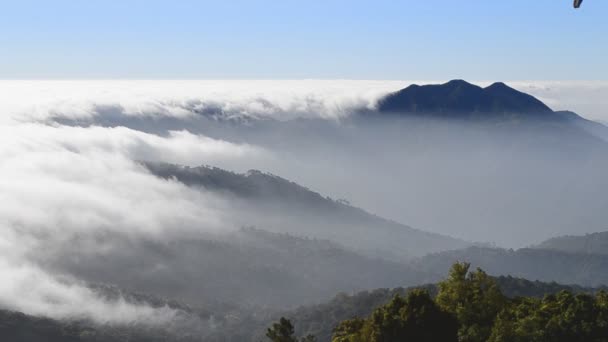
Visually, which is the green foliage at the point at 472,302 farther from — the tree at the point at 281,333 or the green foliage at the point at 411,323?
the tree at the point at 281,333

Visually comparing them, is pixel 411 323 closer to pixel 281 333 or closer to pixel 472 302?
pixel 472 302

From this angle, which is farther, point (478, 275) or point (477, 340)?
point (478, 275)

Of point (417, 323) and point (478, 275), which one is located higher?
point (478, 275)

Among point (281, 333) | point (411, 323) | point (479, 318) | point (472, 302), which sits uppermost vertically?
point (472, 302)

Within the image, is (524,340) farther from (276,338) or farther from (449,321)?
(276,338)

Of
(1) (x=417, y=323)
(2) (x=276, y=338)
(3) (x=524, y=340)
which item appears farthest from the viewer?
(2) (x=276, y=338)

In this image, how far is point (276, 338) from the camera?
253 ft

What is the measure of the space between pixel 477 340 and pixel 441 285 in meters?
8.39

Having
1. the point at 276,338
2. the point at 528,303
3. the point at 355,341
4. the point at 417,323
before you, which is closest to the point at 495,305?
the point at 528,303

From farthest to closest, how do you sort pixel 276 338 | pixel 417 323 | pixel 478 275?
pixel 276 338 → pixel 478 275 → pixel 417 323

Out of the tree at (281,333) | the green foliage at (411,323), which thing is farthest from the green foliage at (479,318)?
the tree at (281,333)

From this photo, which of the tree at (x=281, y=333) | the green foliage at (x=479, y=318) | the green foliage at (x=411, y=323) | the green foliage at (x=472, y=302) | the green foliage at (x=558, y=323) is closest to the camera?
the green foliage at (x=558, y=323)

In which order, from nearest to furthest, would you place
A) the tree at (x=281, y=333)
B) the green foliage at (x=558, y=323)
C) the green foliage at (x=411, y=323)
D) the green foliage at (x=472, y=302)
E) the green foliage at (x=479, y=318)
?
the green foliage at (x=558, y=323) → the green foliage at (x=479, y=318) → the green foliage at (x=472, y=302) → the green foliage at (x=411, y=323) → the tree at (x=281, y=333)

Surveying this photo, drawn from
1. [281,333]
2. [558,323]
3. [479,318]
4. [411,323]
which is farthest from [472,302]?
[281,333]
